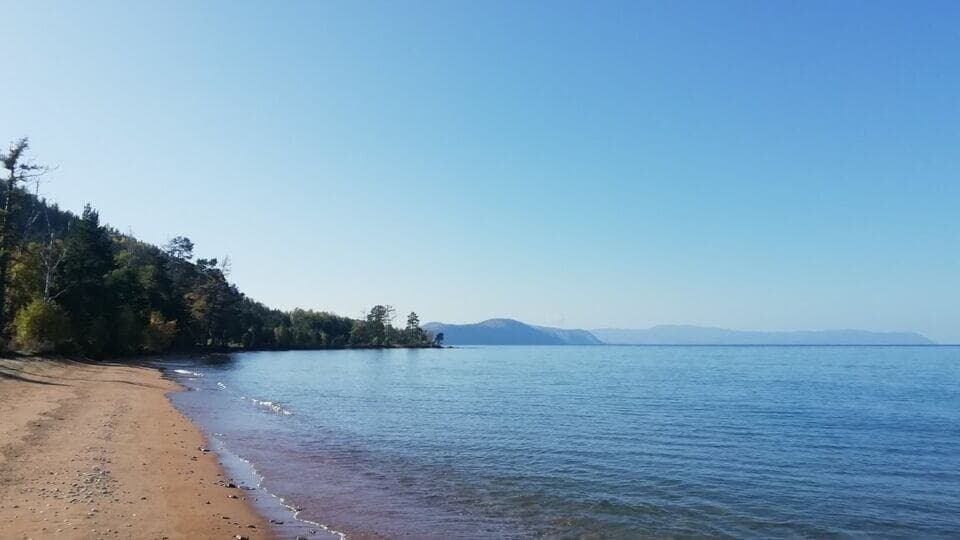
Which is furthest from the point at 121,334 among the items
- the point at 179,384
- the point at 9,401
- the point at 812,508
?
the point at 812,508

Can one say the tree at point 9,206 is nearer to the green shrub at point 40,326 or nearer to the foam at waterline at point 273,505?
the green shrub at point 40,326

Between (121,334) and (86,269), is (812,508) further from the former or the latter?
(121,334)

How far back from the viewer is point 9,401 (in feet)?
84.7

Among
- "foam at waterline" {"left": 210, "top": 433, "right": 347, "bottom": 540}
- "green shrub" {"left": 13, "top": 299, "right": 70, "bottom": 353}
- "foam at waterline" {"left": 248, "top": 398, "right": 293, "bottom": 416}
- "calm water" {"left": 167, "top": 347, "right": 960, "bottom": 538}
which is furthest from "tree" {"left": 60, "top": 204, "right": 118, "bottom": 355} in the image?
"foam at waterline" {"left": 210, "top": 433, "right": 347, "bottom": 540}

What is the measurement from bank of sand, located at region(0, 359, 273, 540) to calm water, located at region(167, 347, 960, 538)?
6.71ft

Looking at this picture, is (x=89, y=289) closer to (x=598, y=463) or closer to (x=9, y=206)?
(x=9, y=206)

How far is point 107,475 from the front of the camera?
15.7m

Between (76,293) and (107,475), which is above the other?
(76,293)

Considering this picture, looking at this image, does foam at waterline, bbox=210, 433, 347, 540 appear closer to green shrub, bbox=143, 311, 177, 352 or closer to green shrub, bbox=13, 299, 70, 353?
green shrub, bbox=13, 299, 70, 353

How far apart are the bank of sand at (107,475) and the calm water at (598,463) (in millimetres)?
2046

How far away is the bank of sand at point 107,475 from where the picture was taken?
11.8 m

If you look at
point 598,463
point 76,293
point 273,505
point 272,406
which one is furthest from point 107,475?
point 76,293

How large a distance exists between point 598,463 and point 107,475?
16487 mm

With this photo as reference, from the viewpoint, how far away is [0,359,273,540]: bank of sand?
38.7 feet
